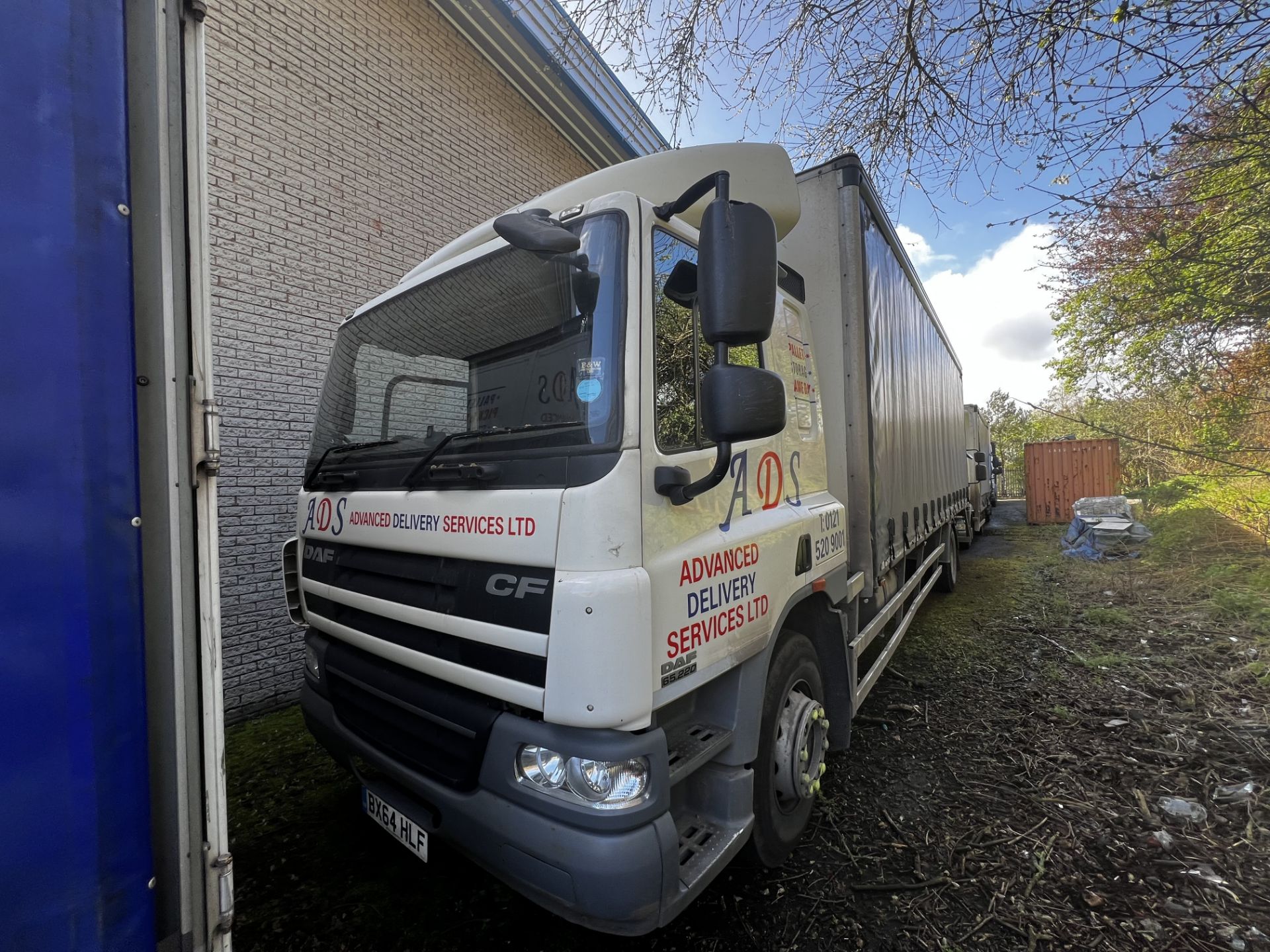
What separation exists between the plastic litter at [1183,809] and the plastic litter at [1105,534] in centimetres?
872

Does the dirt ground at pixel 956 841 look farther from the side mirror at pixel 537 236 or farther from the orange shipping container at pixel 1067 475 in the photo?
the orange shipping container at pixel 1067 475

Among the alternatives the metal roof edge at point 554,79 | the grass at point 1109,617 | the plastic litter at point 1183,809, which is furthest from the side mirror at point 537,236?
the grass at point 1109,617

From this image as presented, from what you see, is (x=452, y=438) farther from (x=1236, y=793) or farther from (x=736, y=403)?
(x=1236, y=793)

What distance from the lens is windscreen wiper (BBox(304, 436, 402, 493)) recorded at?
237 centimetres

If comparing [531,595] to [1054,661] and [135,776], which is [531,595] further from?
[1054,661]

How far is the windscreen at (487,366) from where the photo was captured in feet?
5.77

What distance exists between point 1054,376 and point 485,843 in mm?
15838

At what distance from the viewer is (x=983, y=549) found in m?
12.4

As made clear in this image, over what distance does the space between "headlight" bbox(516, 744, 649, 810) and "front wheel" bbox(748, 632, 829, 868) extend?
2.26ft

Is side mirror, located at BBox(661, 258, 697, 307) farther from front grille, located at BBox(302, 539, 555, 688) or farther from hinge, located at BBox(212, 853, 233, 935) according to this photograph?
hinge, located at BBox(212, 853, 233, 935)

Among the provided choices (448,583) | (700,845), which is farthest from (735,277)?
(700,845)

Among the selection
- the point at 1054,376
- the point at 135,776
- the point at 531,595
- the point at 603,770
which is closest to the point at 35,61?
the point at 135,776

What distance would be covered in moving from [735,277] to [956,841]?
2720mm

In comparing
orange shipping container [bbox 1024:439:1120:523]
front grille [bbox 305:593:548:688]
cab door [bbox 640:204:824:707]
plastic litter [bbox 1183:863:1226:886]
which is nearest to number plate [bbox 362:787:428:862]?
front grille [bbox 305:593:548:688]
